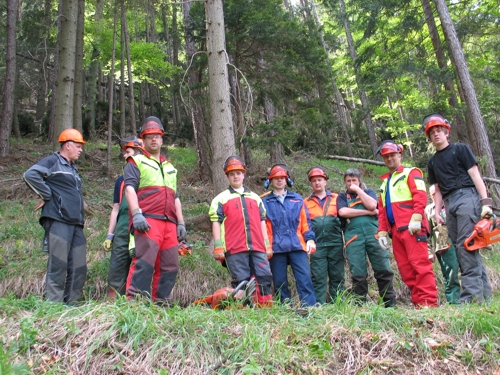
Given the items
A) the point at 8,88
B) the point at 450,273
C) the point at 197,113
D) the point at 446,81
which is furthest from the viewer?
the point at 446,81

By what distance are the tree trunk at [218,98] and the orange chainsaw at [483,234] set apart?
3.34 m

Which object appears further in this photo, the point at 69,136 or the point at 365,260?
the point at 365,260

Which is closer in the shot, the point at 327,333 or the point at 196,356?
the point at 196,356

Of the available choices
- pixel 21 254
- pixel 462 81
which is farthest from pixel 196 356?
pixel 462 81

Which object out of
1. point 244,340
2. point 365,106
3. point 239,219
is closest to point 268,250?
point 239,219

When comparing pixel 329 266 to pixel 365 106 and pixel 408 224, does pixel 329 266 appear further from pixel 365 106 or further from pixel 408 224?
pixel 365 106

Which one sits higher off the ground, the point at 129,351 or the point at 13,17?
the point at 13,17

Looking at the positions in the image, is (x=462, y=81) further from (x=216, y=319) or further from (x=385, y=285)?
(x=216, y=319)

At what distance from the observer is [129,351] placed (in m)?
2.73

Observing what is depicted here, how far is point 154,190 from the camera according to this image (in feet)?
14.9

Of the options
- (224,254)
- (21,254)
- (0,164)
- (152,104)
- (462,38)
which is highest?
(152,104)

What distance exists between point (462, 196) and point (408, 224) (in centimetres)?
67

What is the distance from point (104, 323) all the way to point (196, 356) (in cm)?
71

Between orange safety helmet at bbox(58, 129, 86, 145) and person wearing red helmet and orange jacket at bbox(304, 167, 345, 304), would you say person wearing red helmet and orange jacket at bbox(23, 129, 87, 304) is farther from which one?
person wearing red helmet and orange jacket at bbox(304, 167, 345, 304)
